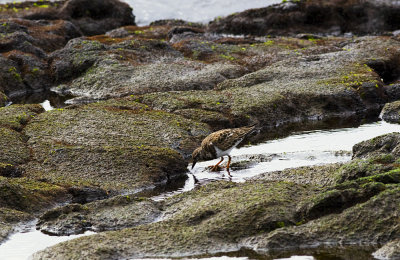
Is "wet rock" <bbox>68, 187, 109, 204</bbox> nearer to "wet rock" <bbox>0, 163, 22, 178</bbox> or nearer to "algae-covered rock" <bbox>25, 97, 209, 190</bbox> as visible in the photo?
"algae-covered rock" <bbox>25, 97, 209, 190</bbox>

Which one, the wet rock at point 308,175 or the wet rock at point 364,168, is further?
the wet rock at point 308,175

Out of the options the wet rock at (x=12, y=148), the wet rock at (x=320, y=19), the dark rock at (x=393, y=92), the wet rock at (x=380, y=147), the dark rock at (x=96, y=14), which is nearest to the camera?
the wet rock at (x=380, y=147)

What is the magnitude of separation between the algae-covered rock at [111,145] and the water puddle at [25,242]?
3029mm

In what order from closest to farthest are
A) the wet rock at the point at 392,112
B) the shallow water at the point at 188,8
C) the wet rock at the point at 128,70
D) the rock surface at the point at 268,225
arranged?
the rock surface at the point at 268,225
the wet rock at the point at 392,112
the wet rock at the point at 128,70
the shallow water at the point at 188,8

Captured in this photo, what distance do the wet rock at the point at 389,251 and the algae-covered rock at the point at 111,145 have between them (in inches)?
319

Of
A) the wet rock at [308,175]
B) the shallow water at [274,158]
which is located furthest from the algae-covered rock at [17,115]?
the wet rock at [308,175]

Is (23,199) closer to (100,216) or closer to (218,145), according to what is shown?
(100,216)

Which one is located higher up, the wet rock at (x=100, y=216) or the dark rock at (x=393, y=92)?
the wet rock at (x=100, y=216)

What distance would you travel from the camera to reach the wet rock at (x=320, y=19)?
52.5 metres

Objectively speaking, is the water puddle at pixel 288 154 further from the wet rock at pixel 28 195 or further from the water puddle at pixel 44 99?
the water puddle at pixel 44 99

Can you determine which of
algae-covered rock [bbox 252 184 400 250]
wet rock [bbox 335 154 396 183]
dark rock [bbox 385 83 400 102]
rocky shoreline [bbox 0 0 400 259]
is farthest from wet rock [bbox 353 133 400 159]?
dark rock [bbox 385 83 400 102]

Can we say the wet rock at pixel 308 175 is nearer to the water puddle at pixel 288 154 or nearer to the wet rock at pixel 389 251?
the water puddle at pixel 288 154

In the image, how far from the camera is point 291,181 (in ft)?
52.6

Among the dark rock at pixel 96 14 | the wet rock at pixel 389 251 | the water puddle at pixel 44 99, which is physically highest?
the dark rock at pixel 96 14
